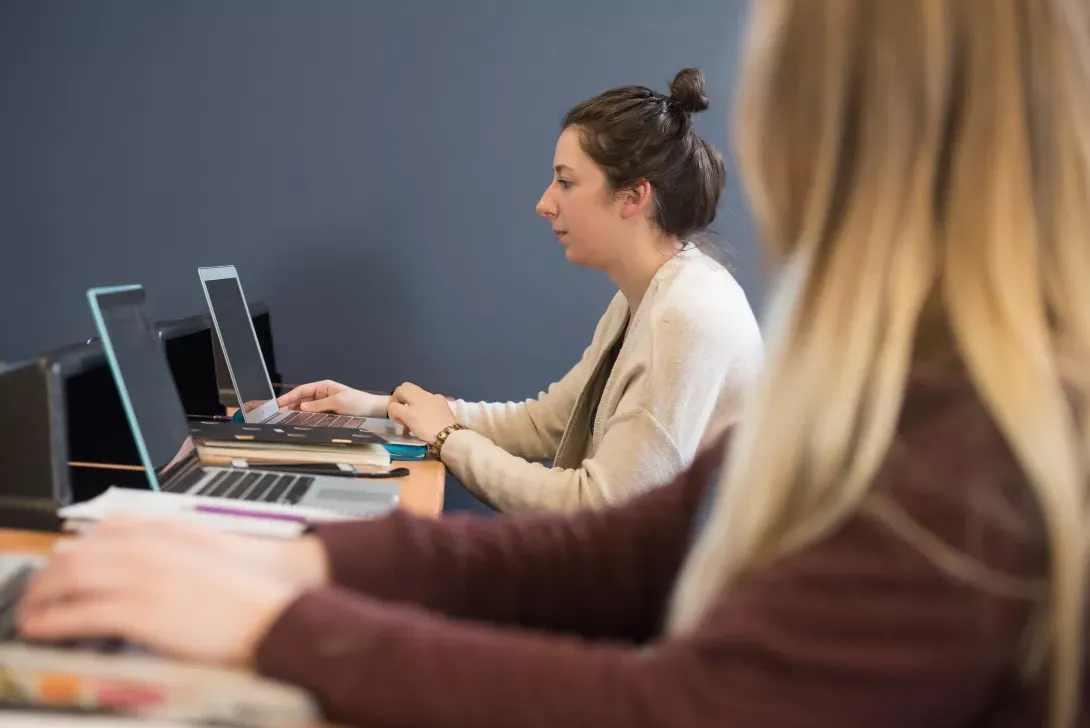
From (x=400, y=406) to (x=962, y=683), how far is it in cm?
120

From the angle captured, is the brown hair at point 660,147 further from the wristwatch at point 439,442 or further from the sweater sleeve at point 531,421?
the wristwatch at point 439,442

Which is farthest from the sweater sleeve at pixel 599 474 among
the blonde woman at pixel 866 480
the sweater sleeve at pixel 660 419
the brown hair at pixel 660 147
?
the blonde woman at pixel 866 480

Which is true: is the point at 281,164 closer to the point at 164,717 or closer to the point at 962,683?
the point at 164,717

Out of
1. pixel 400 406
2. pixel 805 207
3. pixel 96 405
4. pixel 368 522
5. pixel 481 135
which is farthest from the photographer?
pixel 481 135

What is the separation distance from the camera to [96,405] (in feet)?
3.31

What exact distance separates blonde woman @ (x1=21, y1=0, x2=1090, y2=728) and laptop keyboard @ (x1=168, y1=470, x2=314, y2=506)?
1.52 feet

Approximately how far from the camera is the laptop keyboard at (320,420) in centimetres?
156

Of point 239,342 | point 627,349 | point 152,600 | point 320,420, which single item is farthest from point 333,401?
point 152,600

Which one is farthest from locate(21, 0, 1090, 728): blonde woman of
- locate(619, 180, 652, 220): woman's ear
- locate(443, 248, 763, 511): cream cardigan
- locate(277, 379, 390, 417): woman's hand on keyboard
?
locate(277, 379, 390, 417): woman's hand on keyboard

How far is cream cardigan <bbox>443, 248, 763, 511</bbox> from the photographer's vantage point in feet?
3.93

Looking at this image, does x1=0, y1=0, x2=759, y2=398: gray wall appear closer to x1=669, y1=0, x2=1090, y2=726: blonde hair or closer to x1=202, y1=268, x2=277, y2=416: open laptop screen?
x1=202, y1=268, x2=277, y2=416: open laptop screen

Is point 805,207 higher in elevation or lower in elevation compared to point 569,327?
higher

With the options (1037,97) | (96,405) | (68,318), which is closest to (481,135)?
(68,318)

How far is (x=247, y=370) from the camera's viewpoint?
160cm
